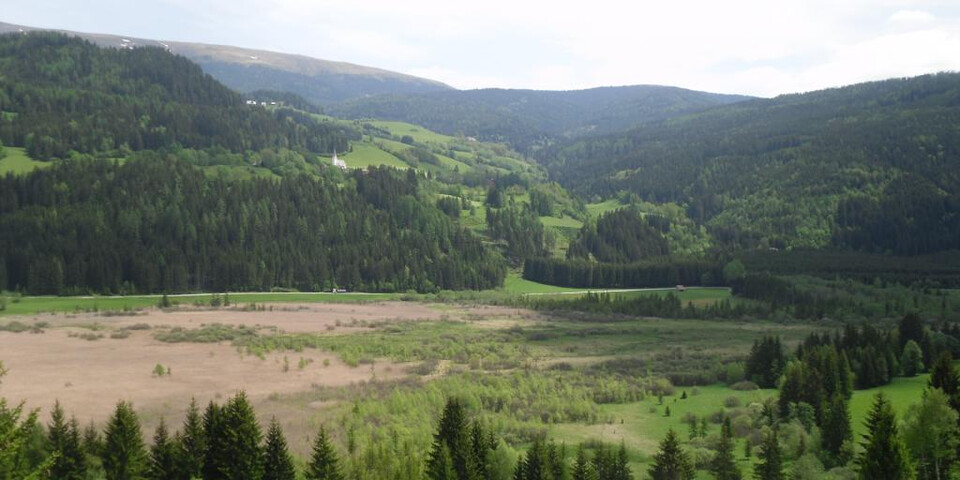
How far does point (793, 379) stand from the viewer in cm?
5762

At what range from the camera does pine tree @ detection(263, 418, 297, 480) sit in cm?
3850

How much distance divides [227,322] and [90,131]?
93.6 metres

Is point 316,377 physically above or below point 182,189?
below

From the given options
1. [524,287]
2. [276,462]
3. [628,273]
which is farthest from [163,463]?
[628,273]

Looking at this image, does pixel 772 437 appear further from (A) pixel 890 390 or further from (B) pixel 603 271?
(B) pixel 603 271

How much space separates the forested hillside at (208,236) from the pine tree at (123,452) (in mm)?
94968

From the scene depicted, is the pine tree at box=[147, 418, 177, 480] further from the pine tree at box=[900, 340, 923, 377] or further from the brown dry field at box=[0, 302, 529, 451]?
the pine tree at box=[900, 340, 923, 377]

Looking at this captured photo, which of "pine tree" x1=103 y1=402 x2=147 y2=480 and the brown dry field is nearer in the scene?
"pine tree" x1=103 y1=402 x2=147 y2=480

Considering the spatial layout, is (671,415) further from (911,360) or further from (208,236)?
(208,236)

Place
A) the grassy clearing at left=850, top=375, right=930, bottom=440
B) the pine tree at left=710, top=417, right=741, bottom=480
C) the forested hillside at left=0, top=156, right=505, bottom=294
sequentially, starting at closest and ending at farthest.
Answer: the pine tree at left=710, top=417, right=741, bottom=480 < the grassy clearing at left=850, top=375, right=930, bottom=440 < the forested hillside at left=0, top=156, right=505, bottom=294

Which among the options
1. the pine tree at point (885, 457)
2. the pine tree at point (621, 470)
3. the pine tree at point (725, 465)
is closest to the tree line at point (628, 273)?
the pine tree at point (725, 465)

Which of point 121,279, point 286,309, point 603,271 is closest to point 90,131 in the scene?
point 121,279

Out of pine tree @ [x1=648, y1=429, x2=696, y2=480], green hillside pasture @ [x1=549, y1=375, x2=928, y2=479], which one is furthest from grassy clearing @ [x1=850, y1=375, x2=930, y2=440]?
pine tree @ [x1=648, y1=429, x2=696, y2=480]

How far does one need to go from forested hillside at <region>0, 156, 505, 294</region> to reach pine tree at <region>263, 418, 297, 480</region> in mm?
101463
